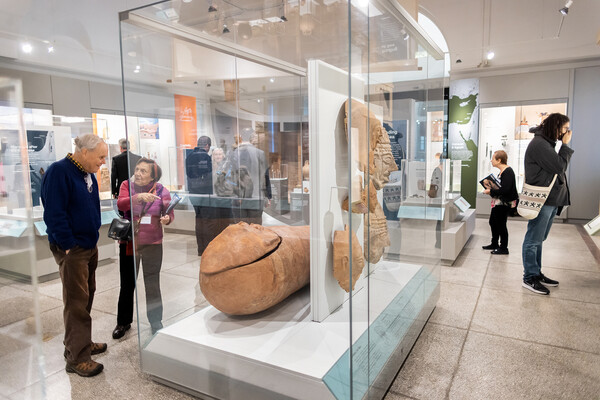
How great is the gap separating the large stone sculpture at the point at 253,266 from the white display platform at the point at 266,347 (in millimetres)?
142

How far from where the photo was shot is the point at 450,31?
6.72 meters

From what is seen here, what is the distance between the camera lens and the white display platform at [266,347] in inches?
76.9

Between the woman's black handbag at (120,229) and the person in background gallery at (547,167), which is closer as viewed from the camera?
the woman's black handbag at (120,229)

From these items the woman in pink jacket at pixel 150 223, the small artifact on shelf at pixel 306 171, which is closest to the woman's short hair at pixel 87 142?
the woman in pink jacket at pixel 150 223

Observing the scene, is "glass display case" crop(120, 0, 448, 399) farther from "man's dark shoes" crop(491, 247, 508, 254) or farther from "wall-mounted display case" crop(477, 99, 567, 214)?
"wall-mounted display case" crop(477, 99, 567, 214)

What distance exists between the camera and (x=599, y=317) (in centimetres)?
350

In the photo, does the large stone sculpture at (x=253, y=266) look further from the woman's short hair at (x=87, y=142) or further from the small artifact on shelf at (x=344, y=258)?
the woman's short hair at (x=87, y=142)

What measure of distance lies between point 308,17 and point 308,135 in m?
0.55

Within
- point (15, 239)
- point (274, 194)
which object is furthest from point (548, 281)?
point (15, 239)

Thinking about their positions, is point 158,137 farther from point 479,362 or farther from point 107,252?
point 107,252

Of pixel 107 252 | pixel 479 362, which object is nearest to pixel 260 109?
pixel 479 362

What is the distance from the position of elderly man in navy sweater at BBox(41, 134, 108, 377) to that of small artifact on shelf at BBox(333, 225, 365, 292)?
1.56 m

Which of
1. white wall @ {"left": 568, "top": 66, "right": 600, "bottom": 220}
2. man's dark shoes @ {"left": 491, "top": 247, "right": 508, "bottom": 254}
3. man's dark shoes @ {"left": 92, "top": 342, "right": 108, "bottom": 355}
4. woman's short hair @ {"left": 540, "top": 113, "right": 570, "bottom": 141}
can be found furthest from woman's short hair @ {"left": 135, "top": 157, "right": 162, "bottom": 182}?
white wall @ {"left": 568, "top": 66, "right": 600, "bottom": 220}

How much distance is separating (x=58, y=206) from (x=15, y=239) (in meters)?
1.20
